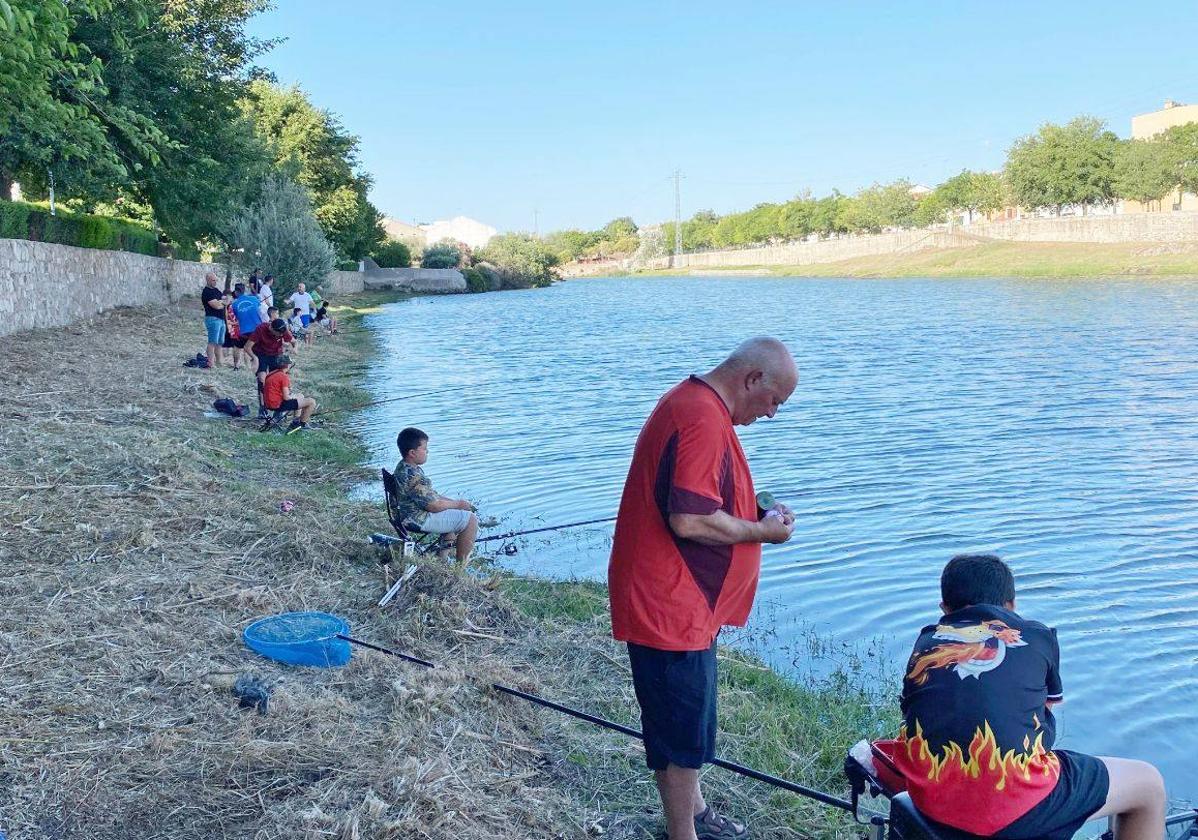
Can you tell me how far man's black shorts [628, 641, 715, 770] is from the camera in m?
3.75

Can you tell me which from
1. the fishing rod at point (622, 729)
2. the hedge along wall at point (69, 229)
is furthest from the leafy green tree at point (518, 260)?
the fishing rod at point (622, 729)

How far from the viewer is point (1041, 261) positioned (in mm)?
71438

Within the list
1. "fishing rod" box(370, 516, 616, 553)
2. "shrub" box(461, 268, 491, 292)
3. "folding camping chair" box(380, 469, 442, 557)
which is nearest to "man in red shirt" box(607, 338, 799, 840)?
"fishing rod" box(370, 516, 616, 553)

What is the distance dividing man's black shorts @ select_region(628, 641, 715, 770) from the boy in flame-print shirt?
764 mm

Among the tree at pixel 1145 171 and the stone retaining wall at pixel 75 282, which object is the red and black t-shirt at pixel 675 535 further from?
the tree at pixel 1145 171

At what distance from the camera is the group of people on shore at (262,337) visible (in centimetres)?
1369

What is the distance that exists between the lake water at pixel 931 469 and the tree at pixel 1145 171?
→ 2129 inches

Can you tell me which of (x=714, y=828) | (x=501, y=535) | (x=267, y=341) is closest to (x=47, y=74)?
(x=501, y=535)

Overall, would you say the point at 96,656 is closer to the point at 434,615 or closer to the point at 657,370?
the point at 434,615

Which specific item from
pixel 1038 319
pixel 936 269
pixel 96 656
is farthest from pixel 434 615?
pixel 936 269

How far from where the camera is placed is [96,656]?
5176 millimetres

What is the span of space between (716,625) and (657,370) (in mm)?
21993

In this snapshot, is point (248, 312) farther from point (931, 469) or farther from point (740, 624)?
point (740, 624)

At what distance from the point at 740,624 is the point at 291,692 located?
2298 millimetres
